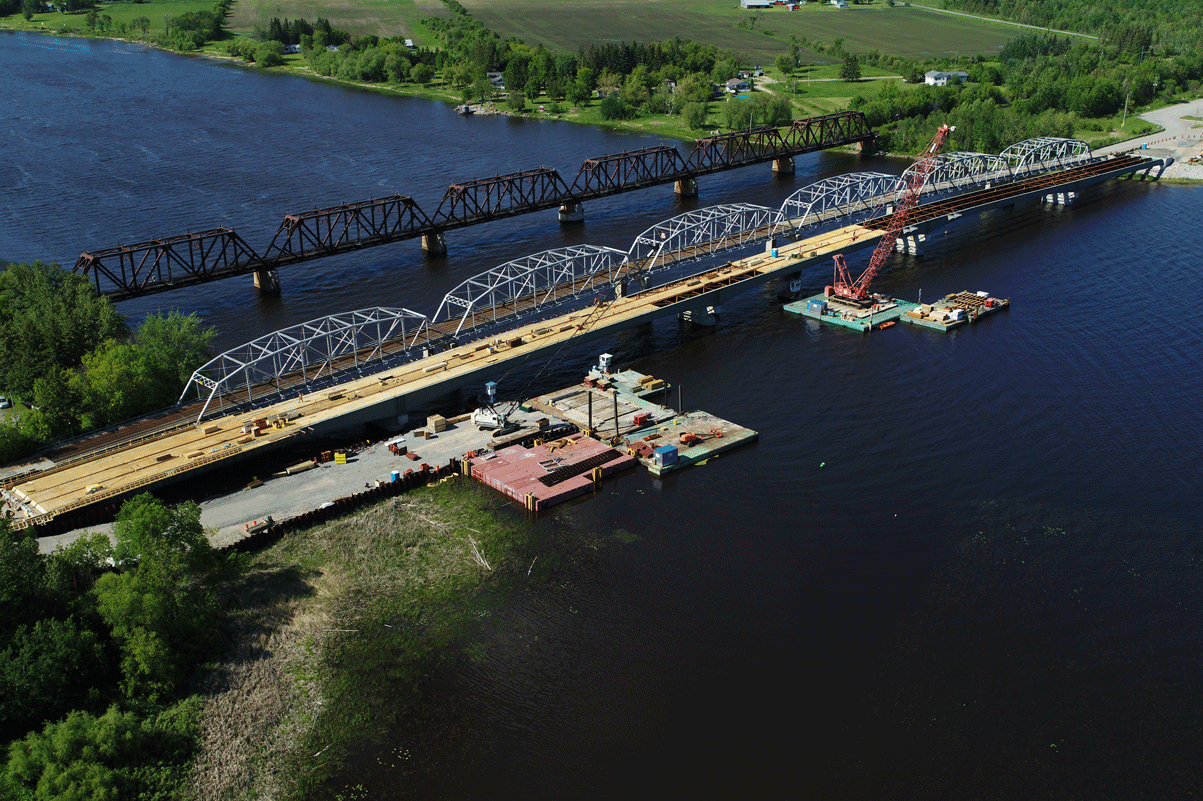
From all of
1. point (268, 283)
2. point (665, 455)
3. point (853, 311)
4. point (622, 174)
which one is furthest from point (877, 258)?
point (268, 283)

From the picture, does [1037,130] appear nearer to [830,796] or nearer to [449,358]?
[449,358]

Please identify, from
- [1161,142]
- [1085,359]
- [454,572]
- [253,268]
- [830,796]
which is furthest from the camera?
[1161,142]

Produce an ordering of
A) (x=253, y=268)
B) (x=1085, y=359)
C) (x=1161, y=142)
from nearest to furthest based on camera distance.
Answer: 1. (x=1085, y=359)
2. (x=253, y=268)
3. (x=1161, y=142)

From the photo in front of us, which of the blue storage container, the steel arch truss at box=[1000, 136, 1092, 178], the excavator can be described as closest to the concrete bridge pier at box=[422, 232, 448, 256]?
the excavator

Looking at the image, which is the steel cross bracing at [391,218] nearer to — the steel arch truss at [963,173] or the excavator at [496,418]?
the steel arch truss at [963,173]

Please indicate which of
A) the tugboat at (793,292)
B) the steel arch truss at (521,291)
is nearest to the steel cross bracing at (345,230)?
the steel arch truss at (521,291)

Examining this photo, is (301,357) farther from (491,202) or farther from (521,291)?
(491,202)

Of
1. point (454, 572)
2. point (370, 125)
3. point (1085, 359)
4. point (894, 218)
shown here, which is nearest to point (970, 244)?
point (894, 218)

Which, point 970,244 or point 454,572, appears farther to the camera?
point 970,244
